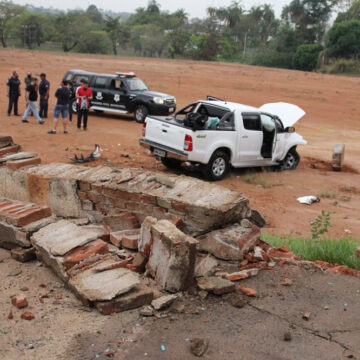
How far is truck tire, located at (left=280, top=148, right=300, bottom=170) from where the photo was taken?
46.7 ft

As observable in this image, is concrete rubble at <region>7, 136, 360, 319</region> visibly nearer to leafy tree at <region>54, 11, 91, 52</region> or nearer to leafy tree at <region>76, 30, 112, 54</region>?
leafy tree at <region>76, 30, 112, 54</region>

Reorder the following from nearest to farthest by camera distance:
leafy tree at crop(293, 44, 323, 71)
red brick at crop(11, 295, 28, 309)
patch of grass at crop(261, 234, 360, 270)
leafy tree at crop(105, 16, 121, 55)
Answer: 1. red brick at crop(11, 295, 28, 309)
2. patch of grass at crop(261, 234, 360, 270)
3. leafy tree at crop(293, 44, 323, 71)
4. leafy tree at crop(105, 16, 121, 55)

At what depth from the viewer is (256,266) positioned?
5746 mm

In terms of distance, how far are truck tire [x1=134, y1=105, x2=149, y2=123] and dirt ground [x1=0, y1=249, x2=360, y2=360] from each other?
1468 cm

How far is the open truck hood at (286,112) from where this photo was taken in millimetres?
13391

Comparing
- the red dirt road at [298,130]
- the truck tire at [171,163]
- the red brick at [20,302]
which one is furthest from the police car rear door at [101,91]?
the red brick at [20,302]

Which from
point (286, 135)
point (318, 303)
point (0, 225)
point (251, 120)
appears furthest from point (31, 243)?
point (286, 135)

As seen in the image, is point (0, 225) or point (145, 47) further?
point (145, 47)

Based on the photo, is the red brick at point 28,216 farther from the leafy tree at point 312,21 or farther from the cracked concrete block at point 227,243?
the leafy tree at point 312,21

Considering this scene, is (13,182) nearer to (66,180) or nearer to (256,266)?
(66,180)

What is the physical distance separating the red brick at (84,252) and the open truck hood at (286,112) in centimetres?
887

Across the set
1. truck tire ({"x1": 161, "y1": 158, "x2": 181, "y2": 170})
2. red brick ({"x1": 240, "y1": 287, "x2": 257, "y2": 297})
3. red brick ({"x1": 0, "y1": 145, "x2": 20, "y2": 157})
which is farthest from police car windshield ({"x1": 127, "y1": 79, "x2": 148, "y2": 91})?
red brick ({"x1": 240, "y1": 287, "x2": 257, "y2": 297})

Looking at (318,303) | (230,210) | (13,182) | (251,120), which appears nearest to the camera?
(318,303)

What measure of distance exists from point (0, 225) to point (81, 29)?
2787 inches
